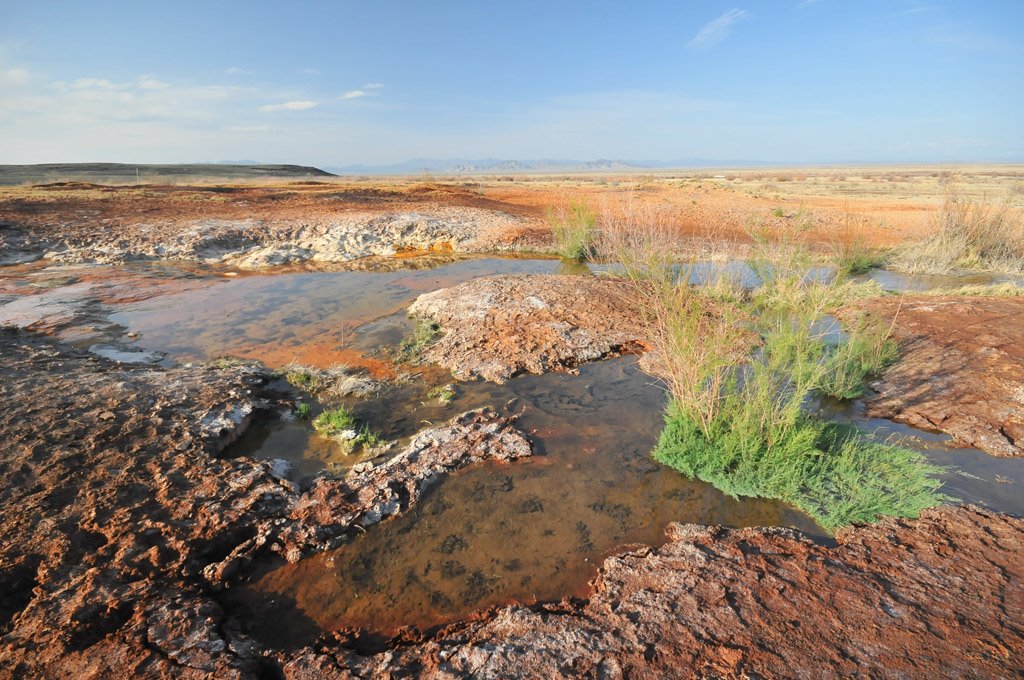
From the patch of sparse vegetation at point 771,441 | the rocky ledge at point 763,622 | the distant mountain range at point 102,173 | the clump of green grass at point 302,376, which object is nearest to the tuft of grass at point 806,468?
the patch of sparse vegetation at point 771,441

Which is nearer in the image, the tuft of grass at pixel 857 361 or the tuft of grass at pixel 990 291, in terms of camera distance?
the tuft of grass at pixel 857 361

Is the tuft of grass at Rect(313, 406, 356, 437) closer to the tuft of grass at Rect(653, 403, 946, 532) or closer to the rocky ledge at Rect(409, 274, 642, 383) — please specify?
the rocky ledge at Rect(409, 274, 642, 383)

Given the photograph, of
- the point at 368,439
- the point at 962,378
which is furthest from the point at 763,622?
the point at 962,378

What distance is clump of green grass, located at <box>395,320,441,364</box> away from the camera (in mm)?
5879

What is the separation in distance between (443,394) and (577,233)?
7.17 m

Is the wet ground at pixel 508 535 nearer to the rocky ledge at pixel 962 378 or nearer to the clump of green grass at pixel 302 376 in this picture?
the clump of green grass at pixel 302 376

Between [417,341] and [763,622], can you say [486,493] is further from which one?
[417,341]

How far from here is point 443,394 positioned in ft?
16.1

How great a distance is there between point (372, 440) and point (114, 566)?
72.7 inches

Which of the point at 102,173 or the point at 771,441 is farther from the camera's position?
the point at 102,173

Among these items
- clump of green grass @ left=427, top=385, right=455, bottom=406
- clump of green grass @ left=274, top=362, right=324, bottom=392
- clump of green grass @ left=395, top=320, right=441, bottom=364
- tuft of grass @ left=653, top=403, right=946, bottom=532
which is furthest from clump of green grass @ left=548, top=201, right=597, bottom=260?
tuft of grass @ left=653, top=403, right=946, bottom=532

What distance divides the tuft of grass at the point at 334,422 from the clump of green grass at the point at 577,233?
7.63 m

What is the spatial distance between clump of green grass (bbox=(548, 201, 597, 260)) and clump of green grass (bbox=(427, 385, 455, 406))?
6610 mm

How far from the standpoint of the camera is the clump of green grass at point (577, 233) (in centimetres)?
1092
